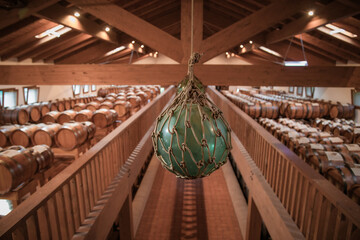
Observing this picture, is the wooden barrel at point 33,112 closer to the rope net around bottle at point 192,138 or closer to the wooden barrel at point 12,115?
the wooden barrel at point 12,115

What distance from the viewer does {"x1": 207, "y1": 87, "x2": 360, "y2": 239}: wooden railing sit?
1.84 m

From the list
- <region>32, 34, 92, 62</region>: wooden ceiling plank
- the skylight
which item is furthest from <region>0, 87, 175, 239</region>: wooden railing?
<region>32, 34, 92, 62</region>: wooden ceiling plank

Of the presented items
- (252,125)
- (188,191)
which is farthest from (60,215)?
(188,191)

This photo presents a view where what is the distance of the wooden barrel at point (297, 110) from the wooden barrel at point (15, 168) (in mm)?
7792

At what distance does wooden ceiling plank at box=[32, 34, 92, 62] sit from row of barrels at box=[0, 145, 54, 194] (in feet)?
24.9

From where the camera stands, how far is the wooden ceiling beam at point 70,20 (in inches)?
225

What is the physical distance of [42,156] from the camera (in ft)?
14.0

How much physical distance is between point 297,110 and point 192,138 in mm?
7910

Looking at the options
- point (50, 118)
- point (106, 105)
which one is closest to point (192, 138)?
point (50, 118)

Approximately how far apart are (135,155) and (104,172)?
4.40 ft

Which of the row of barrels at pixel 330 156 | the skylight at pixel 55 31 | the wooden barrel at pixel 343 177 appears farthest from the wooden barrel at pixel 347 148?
the skylight at pixel 55 31

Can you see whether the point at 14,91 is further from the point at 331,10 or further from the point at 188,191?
the point at 331,10

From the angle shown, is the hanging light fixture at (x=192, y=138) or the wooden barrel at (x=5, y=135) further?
the wooden barrel at (x=5, y=135)

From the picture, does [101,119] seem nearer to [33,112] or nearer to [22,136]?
[22,136]
